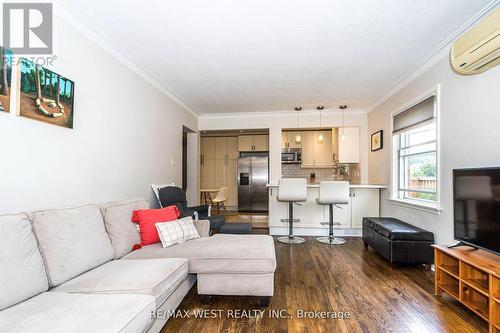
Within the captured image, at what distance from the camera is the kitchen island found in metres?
4.69

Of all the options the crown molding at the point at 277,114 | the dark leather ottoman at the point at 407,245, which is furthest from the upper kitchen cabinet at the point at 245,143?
the dark leather ottoman at the point at 407,245

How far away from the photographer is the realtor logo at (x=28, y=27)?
1.74 metres

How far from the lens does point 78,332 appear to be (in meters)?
1.07

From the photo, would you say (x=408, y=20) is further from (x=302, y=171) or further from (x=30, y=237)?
(x=302, y=171)

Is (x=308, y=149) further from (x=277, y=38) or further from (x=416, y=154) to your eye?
(x=277, y=38)

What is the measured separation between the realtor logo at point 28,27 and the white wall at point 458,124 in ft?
12.4

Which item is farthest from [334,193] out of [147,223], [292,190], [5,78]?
[5,78]

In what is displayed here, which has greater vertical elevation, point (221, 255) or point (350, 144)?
point (350, 144)

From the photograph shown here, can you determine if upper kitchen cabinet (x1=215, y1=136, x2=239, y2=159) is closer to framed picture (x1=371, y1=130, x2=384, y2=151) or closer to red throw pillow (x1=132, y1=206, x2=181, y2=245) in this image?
framed picture (x1=371, y1=130, x2=384, y2=151)

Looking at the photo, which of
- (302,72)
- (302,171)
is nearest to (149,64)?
(302,72)

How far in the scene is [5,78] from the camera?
5.53 feet

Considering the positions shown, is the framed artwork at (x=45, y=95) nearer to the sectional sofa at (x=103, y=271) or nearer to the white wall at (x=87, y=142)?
the white wall at (x=87, y=142)

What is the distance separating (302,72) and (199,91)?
1.78 metres

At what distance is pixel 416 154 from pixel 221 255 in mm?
3148
